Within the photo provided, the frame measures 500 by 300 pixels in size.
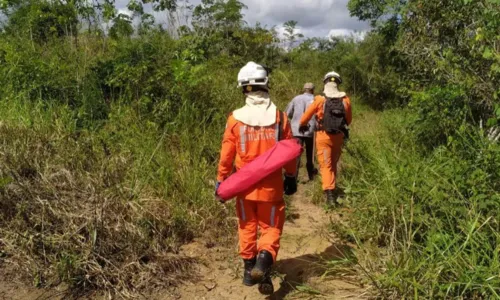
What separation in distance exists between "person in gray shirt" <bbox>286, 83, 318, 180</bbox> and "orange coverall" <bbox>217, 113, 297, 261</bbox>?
10.8 feet

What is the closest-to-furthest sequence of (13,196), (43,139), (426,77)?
(13,196) → (43,139) → (426,77)

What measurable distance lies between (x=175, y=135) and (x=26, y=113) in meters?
1.80

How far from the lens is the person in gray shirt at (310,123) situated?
21.4 feet

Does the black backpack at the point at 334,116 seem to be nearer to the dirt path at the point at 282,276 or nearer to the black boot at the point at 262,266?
the dirt path at the point at 282,276

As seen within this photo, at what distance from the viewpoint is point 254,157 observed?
127 inches

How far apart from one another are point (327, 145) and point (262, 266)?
2699 mm

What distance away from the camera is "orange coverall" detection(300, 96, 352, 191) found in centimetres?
536

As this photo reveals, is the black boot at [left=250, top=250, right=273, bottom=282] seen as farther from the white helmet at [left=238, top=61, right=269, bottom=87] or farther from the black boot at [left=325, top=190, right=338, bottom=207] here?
the black boot at [left=325, top=190, right=338, bottom=207]

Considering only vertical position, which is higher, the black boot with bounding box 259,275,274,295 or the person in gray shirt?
the person in gray shirt

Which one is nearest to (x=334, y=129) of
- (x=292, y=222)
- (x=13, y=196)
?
(x=292, y=222)

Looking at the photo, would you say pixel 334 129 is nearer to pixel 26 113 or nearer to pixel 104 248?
pixel 104 248

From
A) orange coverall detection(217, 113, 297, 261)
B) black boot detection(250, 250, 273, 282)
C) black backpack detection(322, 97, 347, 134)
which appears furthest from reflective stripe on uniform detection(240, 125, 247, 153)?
black backpack detection(322, 97, 347, 134)

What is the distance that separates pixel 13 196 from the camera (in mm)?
3564

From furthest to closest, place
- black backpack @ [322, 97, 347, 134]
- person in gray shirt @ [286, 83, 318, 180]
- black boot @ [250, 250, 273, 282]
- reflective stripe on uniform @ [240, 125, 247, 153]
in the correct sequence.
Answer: person in gray shirt @ [286, 83, 318, 180] < black backpack @ [322, 97, 347, 134] < reflective stripe on uniform @ [240, 125, 247, 153] < black boot @ [250, 250, 273, 282]
